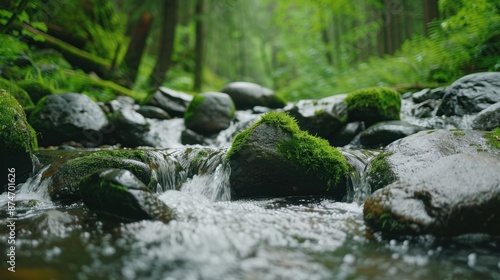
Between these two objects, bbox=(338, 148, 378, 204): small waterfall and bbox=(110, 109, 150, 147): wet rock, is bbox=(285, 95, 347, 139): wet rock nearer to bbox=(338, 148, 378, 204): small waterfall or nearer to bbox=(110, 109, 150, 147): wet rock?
bbox=(338, 148, 378, 204): small waterfall

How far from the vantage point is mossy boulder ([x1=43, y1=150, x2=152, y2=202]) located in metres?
4.07

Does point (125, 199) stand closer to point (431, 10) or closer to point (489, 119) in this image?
point (489, 119)

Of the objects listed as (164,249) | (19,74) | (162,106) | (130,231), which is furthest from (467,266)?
(19,74)

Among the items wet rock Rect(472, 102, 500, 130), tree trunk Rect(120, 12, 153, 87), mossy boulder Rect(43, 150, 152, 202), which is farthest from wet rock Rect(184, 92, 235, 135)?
wet rock Rect(472, 102, 500, 130)

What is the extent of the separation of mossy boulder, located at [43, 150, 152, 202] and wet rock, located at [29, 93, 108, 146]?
2154 mm

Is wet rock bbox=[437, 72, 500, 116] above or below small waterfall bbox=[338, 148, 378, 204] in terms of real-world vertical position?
above

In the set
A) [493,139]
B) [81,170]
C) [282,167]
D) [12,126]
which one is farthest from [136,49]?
[493,139]

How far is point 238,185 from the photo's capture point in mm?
4387

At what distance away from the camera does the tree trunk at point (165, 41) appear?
36.2 feet

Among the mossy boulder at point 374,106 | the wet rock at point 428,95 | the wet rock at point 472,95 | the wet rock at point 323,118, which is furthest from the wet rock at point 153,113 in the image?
the wet rock at point 472,95

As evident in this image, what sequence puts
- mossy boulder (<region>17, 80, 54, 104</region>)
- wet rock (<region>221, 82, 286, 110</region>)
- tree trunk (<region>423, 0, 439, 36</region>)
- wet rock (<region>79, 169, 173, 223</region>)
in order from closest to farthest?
wet rock (<region>79, 169, 173, 223</region>)
mossy boulder (<region>17, 80, 54, 104</region>)
tree trunk (<region>423, 0, 439, 36</region>)
wet rock (<region>221, 82, 286, 110</region>)

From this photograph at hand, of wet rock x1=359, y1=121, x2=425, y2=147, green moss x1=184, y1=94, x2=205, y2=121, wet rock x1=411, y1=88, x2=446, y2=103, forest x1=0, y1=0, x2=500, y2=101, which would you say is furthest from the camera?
green moss x1=184, y1=94, x2=205, y2=121

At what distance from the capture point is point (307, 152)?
4410 mm

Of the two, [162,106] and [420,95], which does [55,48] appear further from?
[420,95]
